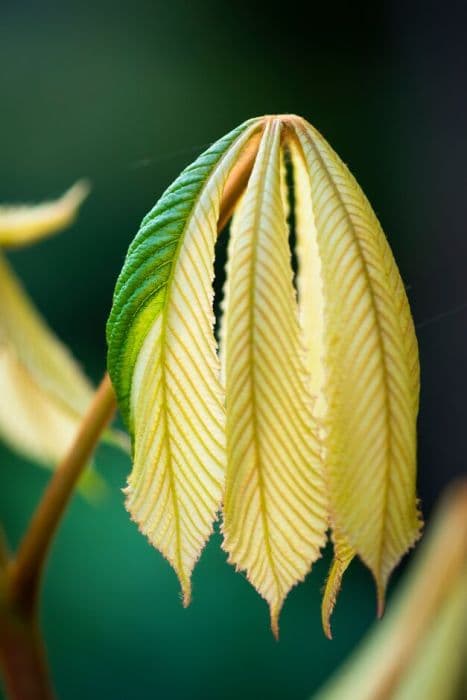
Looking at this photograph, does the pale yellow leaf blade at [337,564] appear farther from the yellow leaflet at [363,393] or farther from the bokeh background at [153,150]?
the bokeh background at [153,150]

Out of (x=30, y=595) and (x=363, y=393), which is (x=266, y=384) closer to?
(x=363, y=393)

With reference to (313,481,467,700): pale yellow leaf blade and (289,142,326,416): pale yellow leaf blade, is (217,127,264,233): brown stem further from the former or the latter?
(313,481,467,700): pale yellow leaf blade

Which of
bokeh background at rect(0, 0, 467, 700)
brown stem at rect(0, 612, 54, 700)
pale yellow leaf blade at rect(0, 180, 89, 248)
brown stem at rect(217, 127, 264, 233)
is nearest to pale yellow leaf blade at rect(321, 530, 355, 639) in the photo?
brown stem at rect(217, 127, 264, 233)

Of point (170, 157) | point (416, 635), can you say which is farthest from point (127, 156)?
point (416, 635)

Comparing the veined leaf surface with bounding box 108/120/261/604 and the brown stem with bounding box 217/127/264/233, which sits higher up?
the brown stem with bounding box 217/127/264/233

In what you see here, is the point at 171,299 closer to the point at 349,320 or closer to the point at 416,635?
the point at 349,320

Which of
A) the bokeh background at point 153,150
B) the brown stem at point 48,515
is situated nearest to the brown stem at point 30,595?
the brown stem at point 48,515

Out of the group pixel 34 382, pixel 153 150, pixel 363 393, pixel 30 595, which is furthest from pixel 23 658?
pixel 153 150
